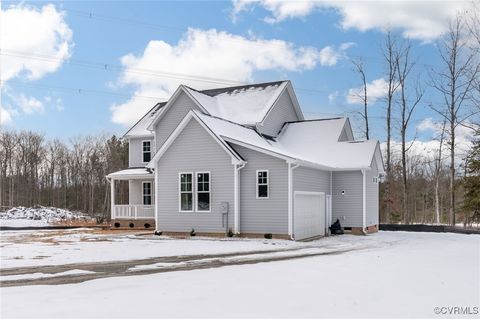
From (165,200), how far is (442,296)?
15.7 m

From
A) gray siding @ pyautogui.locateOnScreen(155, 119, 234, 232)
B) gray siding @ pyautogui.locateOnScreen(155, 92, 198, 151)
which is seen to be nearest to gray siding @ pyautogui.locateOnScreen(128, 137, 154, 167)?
gray siding @ pyautogui.locateOnScreen(155, 92, 198, 151)

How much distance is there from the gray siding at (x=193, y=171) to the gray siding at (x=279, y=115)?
20.7 ft

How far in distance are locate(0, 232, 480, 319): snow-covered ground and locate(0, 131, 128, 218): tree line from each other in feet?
142

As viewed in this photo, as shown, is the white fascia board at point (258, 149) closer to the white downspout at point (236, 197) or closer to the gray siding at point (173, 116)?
the white downspout at point (236, 197)

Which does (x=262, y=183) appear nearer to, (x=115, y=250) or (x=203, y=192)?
(x=203, y=192)

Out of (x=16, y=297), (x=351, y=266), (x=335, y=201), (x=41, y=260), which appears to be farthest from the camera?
(x=335, y=201)

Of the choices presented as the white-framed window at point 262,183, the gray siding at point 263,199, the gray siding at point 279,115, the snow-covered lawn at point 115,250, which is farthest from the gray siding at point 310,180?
the gray siding at point 279,115

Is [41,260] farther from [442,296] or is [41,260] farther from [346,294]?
[442,296]

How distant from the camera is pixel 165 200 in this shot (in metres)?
22.5

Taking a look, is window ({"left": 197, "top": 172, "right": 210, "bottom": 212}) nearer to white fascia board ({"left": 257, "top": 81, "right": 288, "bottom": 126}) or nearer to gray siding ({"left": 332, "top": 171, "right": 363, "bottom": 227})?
white fascia board ({"left": 257, "top": 81, "right": 288, "bottom": 126})

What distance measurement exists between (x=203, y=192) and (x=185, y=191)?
972mm

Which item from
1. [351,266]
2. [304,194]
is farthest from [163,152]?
[351,266]

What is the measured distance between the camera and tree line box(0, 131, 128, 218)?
178 feet

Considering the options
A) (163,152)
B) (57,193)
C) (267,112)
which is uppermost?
(267,112)
